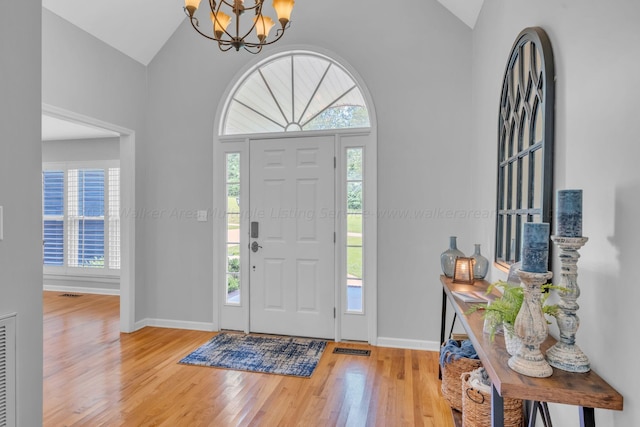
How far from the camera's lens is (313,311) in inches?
143

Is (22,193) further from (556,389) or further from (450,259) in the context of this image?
(450,259)

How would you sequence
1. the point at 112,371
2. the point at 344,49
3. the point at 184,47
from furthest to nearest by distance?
the point at 184,47 → the point at 344,49 → the point at 112,371

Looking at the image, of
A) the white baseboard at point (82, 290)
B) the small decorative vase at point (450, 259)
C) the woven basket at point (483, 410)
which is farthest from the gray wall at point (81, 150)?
the woven basket at point (483, 410)

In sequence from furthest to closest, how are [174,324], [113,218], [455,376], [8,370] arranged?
[113,218], [174,324], [455,376], [8,370]

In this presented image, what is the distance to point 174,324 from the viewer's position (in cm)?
399

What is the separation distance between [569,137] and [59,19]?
3762 mm

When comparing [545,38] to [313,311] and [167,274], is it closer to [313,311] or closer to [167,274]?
[313,311]

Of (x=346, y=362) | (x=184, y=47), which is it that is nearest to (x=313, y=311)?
(x=346, y=362)

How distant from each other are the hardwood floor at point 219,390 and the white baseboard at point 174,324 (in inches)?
11.5

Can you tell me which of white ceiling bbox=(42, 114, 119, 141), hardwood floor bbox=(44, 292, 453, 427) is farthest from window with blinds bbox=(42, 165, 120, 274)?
hardwood floor bbox=(44, 292, 453, 427)

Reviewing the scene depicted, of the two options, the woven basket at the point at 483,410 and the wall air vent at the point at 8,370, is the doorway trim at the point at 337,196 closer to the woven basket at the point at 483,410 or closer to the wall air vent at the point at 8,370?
the woven basket at the point at 483,410

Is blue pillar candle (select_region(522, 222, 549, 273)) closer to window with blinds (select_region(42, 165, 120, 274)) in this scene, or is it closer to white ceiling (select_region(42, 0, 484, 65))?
white ceiling (select_region(42, 0, 484, 65))

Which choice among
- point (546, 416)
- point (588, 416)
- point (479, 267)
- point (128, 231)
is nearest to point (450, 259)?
point (479, 267)

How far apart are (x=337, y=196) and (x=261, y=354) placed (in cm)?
156
